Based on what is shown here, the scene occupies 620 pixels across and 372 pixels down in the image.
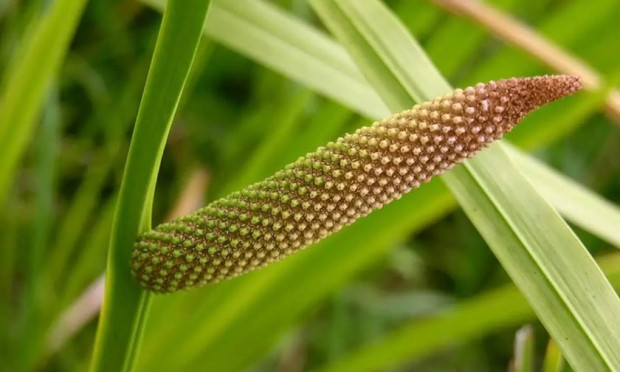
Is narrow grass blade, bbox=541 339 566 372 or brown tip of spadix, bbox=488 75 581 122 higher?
brown tip of spadix, bbox=488 75 581 122

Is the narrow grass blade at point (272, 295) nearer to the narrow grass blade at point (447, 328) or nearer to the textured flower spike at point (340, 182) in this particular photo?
the narrow grass blade at point (447, 328)

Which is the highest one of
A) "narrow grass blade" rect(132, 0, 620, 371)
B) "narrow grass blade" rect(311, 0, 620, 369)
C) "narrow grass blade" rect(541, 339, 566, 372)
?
"narrow grass blade" rect(311, 0, 620, 369)

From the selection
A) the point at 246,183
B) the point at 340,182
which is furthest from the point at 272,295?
the point at 340,182

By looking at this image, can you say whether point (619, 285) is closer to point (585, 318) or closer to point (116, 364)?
point (585, 318)

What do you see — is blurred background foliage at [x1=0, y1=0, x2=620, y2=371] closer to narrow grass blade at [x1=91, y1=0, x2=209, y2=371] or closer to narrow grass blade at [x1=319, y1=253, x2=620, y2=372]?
narrow grass blade at [x1=319, y1=253, x2=620, y2=372]

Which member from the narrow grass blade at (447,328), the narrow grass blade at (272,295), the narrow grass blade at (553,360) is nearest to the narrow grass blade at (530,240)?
the narrow grass blade at (553,360)

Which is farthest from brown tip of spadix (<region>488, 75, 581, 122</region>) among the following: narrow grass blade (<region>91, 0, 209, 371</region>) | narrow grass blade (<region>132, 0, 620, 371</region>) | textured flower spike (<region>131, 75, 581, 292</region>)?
narrow grass blade (<region>132, 0, 620, 371</region>)
